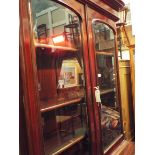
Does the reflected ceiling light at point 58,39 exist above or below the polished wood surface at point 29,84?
above

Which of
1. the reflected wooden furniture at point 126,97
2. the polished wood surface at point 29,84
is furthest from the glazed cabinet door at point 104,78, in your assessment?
the reflected wooden furniture at point 126,97

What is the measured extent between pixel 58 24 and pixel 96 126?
2.42 ft

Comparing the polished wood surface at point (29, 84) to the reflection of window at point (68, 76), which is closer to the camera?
the polished wood surface at point (29, 84)

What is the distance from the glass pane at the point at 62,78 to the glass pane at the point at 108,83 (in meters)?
0.25

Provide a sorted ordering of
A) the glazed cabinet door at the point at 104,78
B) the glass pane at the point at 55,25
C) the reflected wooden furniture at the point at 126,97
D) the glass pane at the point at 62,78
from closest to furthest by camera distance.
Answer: the glass pane at the point at 55,25 → the glass pane at the point at 62,78 → the glazed cabinet door at the point at 104,78 → the reflected wooden furniture at the point at 126,97

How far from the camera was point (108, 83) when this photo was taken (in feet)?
5.99

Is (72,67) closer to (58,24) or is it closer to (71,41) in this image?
(71,41)

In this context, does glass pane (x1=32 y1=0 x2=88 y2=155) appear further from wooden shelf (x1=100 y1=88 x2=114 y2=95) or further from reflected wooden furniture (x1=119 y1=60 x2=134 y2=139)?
reflected wooden furniture (x1=119 y1=60 x2=134 y2=139)

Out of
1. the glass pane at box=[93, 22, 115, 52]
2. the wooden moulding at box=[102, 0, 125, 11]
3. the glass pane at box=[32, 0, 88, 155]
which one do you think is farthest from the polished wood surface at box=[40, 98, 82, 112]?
the wooden moulding at box=[102, 0, 125, 11]

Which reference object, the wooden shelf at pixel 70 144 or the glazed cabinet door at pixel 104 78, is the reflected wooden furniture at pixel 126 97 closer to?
the glazed cabinet door at pixel 104 78

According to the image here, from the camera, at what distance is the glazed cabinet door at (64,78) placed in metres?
1.19

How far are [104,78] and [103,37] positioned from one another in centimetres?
36

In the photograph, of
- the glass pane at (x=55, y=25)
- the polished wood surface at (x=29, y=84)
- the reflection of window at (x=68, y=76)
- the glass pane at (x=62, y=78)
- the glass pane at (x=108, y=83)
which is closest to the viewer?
the polished wood surface at (x=29, y=84)
